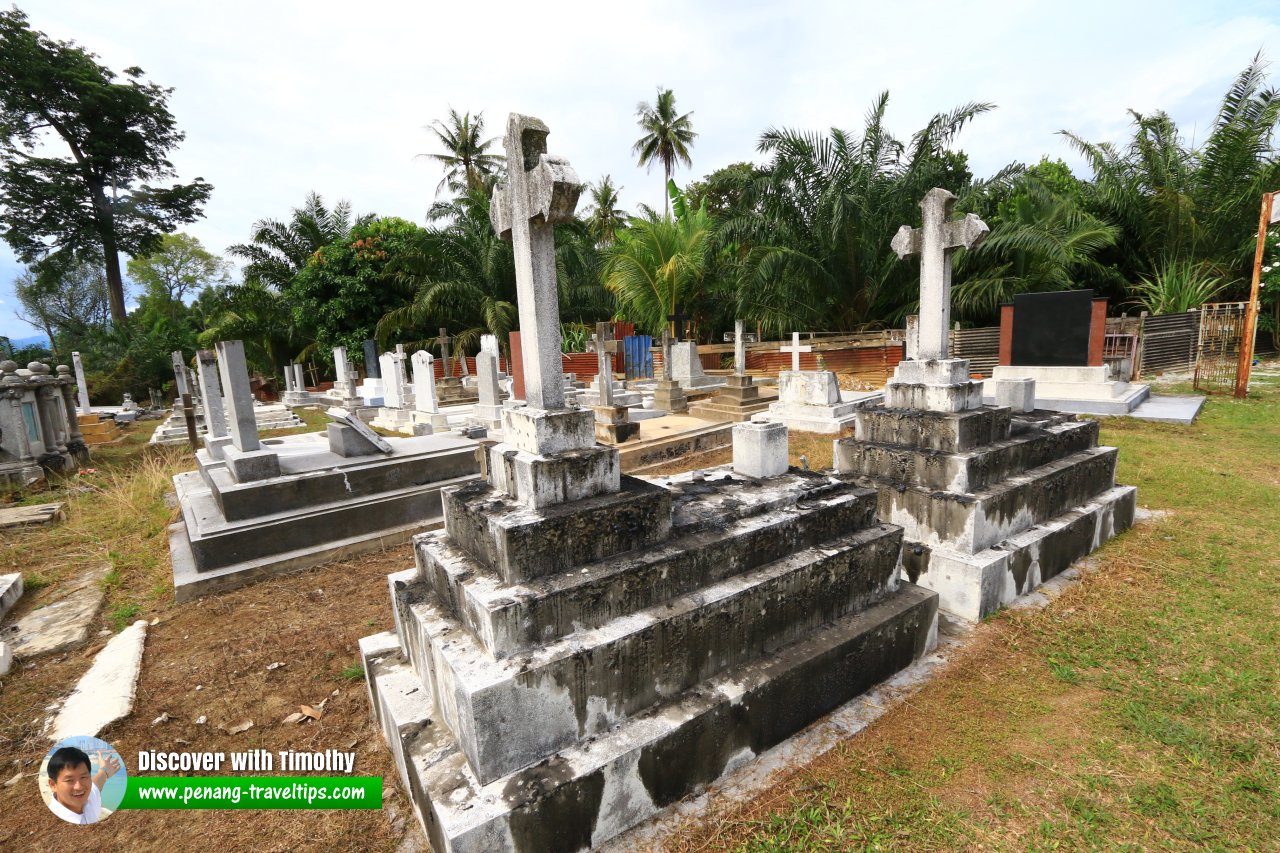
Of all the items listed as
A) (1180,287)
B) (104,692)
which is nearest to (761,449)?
(104,692)

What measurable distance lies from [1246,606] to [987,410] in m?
1.74

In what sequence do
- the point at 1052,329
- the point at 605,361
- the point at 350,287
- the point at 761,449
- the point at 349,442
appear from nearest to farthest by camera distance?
the point at 761,449
the point at 349,442
the point at 1052,329
the point at 605,361
the point at 350,287

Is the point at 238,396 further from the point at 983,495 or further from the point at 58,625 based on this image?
the point at 983,495

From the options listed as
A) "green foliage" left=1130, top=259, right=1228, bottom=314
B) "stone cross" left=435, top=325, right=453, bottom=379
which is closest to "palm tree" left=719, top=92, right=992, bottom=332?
"green foliage" left=1130, top=259, right=1228, bottom=314

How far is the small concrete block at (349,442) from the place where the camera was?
5312mm

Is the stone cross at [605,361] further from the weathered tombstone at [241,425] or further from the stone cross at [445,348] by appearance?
the stone cross at [445,348]

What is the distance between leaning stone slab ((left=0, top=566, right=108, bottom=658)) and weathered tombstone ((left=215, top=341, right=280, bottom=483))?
1.25 metres

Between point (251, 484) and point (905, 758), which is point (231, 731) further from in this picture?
point (905, 758)

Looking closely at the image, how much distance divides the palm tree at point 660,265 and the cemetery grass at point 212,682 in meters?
14.6

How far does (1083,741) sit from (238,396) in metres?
6.35

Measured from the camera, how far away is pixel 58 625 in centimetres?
379

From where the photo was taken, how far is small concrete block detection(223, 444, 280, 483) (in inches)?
184

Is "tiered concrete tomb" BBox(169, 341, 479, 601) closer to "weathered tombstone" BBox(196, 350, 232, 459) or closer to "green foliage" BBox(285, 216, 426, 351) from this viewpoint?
"weathered tombstone" BBox(196, 350, 232, 459)

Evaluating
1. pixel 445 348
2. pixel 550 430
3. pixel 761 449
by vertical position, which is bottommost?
pixel 761 449
